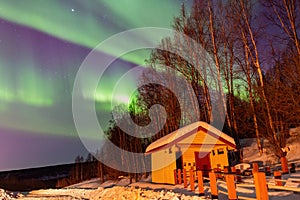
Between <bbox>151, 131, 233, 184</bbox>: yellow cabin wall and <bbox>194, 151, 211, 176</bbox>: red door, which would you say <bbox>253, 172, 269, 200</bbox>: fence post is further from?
<bbox>194, 151, 211, 176</bbox>: red door

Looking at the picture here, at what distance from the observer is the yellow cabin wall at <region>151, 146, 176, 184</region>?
18.8 metres

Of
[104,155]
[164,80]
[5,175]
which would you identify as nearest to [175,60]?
[164,80]

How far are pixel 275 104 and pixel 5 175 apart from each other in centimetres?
7137

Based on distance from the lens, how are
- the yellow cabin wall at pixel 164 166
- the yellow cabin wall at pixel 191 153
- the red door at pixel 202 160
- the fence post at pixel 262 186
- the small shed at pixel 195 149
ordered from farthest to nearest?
the red door at pixel 202 160
the yellow cabin wall at pixel 164 166
the yellow cabin wall at pixel 191 153
the small shed at pixel 195 149
the fence post at pixel 262 186

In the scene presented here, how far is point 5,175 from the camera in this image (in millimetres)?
73125

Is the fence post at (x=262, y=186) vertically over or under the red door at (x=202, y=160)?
under

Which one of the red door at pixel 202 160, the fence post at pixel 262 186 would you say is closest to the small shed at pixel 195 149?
the red door at pixel 202 160

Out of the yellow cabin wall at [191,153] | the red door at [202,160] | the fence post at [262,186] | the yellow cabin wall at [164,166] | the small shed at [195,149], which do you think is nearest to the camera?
the fence post at [262,186]

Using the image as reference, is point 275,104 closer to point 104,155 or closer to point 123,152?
point 123,152

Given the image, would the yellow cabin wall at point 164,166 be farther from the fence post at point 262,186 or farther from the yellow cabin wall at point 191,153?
the fence post at point 262,186

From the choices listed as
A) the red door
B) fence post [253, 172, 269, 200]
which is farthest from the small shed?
fence post [253, 172, 269, 200]

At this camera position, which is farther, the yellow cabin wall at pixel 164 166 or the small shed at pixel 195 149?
the yellow cabin wall at pixel 164 166

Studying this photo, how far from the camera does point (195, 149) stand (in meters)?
19.5

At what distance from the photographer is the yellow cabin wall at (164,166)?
61.8ft
